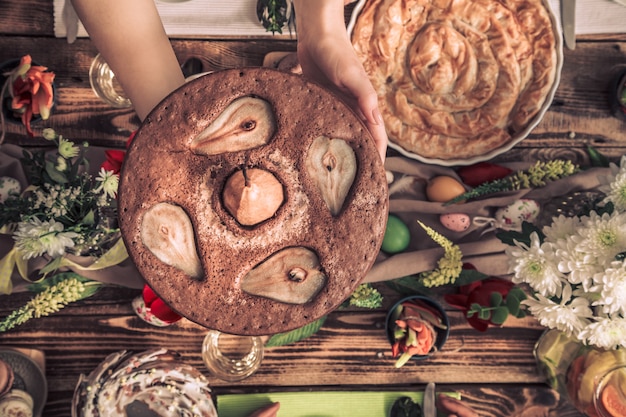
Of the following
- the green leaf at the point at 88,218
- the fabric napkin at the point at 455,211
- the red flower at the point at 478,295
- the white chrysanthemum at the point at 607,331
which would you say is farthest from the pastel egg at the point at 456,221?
the green leaf at the point at 88,218

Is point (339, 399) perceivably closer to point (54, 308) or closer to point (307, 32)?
point (54, 308)

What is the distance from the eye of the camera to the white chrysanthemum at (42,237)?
830mm

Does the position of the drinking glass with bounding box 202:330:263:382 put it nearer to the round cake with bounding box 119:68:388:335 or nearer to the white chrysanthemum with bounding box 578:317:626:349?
the round cake with bounding box 119:68:388:335

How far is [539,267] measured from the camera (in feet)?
2.70

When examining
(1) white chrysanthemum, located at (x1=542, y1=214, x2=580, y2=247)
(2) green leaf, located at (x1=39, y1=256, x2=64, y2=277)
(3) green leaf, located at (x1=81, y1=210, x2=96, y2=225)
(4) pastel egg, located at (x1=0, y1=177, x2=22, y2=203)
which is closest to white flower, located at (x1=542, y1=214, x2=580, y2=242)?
(1) white chrysanthemum, located at (x1=542, y1=214, x2=580, y2=247)

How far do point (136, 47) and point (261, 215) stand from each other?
0.44m

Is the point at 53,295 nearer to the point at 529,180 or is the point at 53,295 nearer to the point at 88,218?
the point at 88,218

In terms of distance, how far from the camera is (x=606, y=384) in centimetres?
91

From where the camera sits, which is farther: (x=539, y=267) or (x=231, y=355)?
(x=231, y=355)

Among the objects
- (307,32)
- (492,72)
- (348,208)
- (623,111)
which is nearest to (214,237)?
(348,208)

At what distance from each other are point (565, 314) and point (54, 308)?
0.95 metres

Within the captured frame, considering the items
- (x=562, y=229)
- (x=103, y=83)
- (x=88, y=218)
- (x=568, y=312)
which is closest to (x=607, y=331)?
(x=568, y=312)

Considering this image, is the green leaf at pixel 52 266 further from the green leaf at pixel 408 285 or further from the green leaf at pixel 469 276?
the green leaf at pixel 469 276

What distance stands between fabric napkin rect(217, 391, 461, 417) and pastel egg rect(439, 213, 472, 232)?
0.38m
